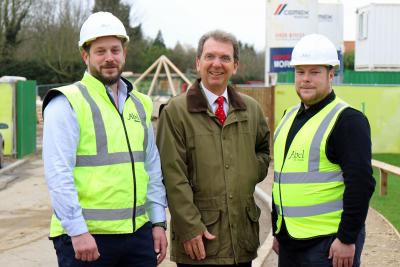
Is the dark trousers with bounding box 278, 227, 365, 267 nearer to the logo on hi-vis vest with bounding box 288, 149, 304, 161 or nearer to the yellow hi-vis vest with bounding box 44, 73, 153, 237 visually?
the logo on hi-vis vest with bounding box 288, 149, 304, 161

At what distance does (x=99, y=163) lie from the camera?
3.96 meters

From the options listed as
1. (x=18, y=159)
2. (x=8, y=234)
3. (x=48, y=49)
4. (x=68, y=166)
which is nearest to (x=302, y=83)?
(x=68, y=166)

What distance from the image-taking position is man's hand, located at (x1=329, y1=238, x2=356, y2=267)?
4082 millimetres

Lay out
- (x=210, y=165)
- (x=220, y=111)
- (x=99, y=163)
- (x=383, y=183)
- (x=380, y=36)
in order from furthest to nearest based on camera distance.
A: (x=380, y=36), (x=383, y=183), (x=220, y=111), (x=210, y=165), (x=99, y=163)

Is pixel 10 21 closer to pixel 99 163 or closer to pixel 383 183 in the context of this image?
pixel 383 183

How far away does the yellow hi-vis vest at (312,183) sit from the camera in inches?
164

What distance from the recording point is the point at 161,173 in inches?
174

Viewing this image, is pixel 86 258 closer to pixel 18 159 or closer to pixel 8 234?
pixel 8 234

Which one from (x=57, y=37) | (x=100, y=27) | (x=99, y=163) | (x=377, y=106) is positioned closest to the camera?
(x=99, y=163)

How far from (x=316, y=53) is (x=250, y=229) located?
47.6 inches

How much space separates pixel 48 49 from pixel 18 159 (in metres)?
29.0

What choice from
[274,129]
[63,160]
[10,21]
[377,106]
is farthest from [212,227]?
[10,21]

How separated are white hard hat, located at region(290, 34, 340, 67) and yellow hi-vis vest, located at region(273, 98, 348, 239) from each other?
0.83ft

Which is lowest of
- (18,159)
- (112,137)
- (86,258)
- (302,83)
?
(18,159)
